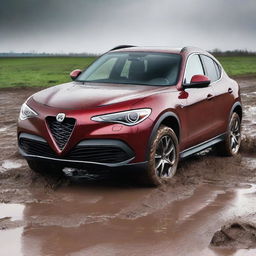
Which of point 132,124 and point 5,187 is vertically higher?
point 132,124

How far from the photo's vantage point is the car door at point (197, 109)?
8.24 m

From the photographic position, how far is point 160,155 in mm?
7609

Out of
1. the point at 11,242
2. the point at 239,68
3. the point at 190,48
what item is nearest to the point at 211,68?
the point at 190,48

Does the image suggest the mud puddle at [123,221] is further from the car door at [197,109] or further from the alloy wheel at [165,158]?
the car door at [197,109]

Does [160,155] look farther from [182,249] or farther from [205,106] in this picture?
[182,249]

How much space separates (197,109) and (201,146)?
23.6 inches

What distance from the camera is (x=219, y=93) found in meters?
9.18

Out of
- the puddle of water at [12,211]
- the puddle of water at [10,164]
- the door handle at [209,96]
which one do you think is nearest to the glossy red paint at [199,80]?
the door handle at [209,96]

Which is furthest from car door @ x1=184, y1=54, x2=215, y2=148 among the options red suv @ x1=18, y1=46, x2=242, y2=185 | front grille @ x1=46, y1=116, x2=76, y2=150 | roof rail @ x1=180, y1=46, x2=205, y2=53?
front grille @ x1=46, y1=116, x2=76, y2=150

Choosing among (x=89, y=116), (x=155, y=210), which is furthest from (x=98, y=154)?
(x=155, y=210)

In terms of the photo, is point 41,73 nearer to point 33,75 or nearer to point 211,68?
point 33,75

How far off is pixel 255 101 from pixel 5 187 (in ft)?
42.4

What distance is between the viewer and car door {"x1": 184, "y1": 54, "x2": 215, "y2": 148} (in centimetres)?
824

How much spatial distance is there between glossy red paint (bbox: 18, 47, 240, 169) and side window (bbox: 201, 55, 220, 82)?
304 mm
